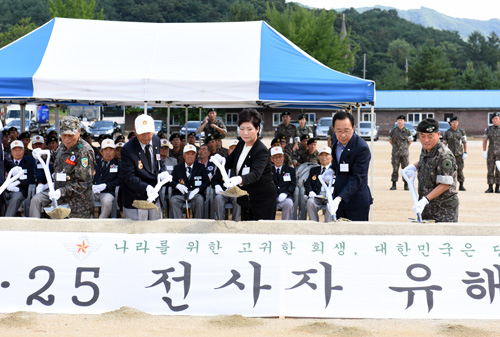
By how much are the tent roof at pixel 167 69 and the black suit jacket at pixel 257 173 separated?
1.85 meters

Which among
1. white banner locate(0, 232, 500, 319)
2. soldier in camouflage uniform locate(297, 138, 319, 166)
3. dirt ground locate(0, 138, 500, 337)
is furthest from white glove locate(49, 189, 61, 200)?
soldier in camouflage uniform locate(297, 138, 319, 166)

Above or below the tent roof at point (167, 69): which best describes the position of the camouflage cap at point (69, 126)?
below

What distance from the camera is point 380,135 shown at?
50.7 metres

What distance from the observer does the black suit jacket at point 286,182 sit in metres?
9.05

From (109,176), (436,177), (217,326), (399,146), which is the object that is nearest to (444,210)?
(436,177)

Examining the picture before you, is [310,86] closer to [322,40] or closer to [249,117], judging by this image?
[249,117]

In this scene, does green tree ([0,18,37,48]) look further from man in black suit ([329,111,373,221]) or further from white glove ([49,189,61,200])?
man in black suit ([329,111,373,221])

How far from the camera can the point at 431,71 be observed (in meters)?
70.6

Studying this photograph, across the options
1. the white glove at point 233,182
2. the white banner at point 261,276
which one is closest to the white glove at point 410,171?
the white banner at point 261,276

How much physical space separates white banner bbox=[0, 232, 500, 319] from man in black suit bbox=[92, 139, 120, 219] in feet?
11.6

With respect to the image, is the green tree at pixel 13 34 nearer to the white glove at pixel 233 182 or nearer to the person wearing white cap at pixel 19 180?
the person wearing white cap at pixel 19 180

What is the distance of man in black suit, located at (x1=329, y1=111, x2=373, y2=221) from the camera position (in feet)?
18.8

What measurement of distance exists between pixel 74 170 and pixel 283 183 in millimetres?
3471

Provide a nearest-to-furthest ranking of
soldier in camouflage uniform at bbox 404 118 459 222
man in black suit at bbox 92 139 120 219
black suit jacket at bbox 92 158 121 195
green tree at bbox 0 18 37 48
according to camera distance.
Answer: soldier in camouflage uniform at bbox 404 118 459 222, man in black suit at bbox 92 139 120 219, black suit jacket at bbox 92 158 121 195, green tree at bbox 0 18 37 48
